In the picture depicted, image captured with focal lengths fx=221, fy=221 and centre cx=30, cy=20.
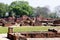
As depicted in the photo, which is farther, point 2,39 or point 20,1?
point 20,1

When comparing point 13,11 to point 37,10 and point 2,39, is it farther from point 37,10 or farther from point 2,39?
point 2,39

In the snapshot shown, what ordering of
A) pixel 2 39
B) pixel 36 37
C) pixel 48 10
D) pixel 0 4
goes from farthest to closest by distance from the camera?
1. pixel 48 10
2. pixel 0 4
3. pixel 36 37
4. pixel 2 39

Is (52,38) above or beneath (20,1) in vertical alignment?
beneath

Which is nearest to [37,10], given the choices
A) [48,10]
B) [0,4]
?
[48,10]

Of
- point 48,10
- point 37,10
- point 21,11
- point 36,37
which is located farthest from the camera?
point 48,10

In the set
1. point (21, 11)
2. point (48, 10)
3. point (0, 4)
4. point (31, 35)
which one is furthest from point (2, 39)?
point (48, 10)

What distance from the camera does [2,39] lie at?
14883 millimetres

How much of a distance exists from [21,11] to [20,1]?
1692 cm

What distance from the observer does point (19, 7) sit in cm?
6800

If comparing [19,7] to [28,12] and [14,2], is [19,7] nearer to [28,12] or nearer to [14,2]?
[28,12]

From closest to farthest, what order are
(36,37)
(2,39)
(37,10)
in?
(2,39)
(36,37)
(37,10)

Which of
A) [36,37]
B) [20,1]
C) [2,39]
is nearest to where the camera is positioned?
[2,39]

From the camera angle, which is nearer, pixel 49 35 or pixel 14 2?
pixel 49 35

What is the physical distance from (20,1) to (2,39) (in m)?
68.3
